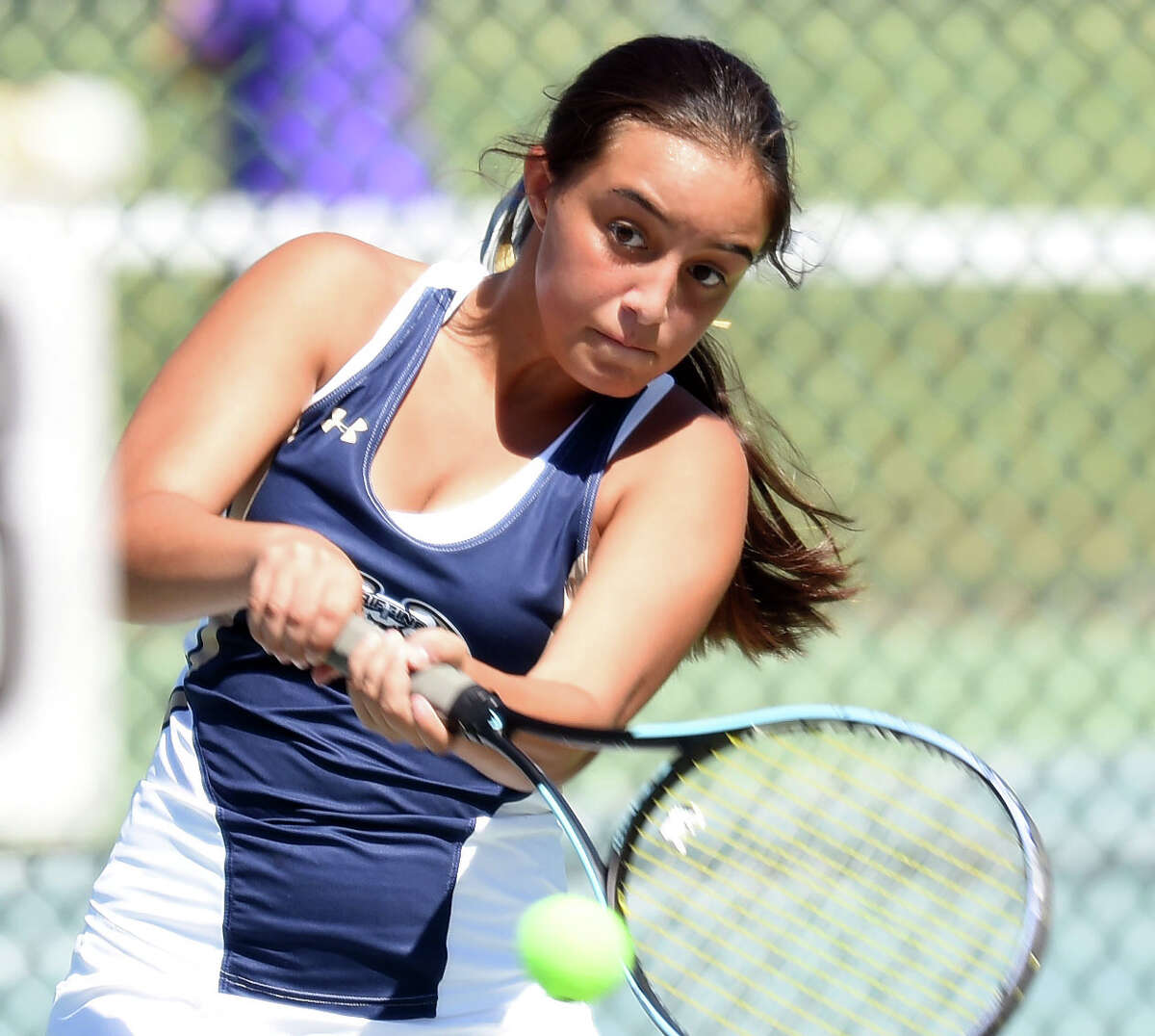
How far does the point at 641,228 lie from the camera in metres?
1.54

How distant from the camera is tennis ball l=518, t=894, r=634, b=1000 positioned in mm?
1426

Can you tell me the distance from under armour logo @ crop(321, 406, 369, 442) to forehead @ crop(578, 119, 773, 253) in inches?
11.4

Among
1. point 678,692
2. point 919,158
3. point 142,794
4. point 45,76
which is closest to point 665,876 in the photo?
point 142,794

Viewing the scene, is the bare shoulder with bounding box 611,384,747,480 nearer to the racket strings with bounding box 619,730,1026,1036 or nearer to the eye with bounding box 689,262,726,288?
the eye with bounding box 689,262,726,288

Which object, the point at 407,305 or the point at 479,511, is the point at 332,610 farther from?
the point at 407,305

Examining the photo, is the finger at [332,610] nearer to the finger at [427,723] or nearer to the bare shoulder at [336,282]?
the finger at [427,723]

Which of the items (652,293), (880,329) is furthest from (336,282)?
(880,329)

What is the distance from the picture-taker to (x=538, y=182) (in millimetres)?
1666

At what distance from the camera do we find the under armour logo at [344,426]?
1.55 meters

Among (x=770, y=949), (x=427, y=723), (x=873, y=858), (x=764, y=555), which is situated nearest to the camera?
(x=427, y=723)

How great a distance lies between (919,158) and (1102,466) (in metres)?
2.53

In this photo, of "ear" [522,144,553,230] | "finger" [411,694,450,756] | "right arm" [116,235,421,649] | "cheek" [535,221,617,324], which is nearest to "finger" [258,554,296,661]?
"right arm" [116,235,421,649]

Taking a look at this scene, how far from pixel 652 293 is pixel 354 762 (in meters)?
0.47

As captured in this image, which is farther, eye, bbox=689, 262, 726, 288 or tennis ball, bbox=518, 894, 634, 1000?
eye, bbox=689, 262, 726, 288
